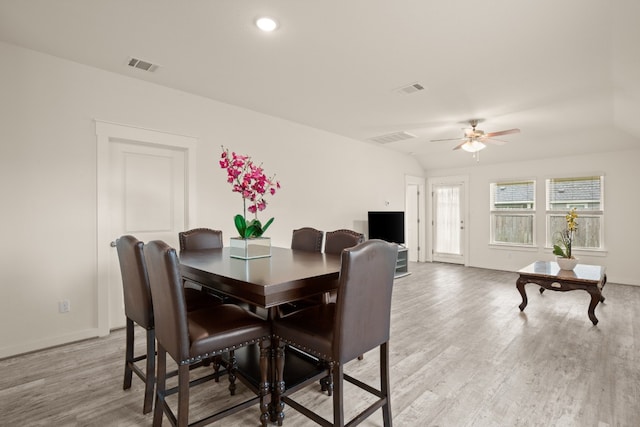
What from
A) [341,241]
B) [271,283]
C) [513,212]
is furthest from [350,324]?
[513,212]

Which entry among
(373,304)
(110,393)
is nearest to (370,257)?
(373,304)

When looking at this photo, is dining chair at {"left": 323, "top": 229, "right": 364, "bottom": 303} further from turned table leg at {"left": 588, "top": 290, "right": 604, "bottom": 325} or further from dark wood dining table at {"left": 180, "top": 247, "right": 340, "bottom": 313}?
turned table leg at {"left": 588, "top": 290, "right": 604, "bottom": 325}

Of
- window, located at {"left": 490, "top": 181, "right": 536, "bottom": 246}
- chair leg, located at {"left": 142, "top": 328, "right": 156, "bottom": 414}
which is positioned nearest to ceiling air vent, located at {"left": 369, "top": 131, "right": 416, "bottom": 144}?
window, located at {"left": 490, "top": 181, "right": 536, "bottom": 246}

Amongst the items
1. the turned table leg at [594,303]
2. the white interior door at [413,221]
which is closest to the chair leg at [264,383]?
the turned table leg at [594,303]

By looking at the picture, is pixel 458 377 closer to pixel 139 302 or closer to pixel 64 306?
pixel 139 302

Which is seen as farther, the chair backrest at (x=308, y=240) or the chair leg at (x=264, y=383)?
the chair backrest at (x=308, y=240)

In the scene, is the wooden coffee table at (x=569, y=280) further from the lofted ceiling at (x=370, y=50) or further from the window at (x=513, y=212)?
the window at (x=513, y=212)

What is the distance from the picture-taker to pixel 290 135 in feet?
16.5

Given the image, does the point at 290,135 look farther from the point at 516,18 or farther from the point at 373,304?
the point at 373,304

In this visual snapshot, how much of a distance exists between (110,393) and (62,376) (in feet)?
1.91

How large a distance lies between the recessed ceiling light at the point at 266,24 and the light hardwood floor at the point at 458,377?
269 cm

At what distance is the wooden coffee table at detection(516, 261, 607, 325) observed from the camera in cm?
362

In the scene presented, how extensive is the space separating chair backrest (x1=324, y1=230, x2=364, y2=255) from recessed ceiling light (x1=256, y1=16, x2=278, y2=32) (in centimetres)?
174

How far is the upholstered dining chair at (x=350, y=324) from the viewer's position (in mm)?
1537
